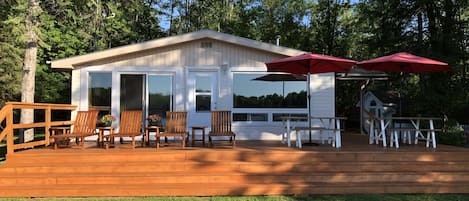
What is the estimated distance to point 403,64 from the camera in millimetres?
8094

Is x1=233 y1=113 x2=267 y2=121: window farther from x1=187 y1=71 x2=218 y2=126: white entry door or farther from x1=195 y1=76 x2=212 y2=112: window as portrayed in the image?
x1=195 y1=76 x2=212 y2=112: window

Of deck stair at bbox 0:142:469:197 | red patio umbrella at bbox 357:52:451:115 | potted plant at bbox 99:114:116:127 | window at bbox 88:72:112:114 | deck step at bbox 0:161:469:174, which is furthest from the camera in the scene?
window at bbox 88:72:112:114

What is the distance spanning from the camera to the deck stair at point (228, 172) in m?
5.91

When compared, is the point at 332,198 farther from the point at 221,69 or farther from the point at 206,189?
the point at 221,69

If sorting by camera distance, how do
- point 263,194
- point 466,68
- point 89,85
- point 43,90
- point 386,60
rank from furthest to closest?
point 43,90 < point 466,68 < point 89,85 < point 386,60 < point 263,194

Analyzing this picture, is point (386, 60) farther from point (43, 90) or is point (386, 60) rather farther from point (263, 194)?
point (43, 90)

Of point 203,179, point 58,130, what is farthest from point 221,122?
point 58,130

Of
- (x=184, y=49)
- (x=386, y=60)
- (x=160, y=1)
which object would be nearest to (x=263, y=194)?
(x=386, y=60)

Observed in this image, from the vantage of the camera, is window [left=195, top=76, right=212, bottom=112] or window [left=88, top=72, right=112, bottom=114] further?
window [left=195, top=76, right=212, bottom=112]

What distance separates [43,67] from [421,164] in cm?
1666

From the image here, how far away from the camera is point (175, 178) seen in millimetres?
6137

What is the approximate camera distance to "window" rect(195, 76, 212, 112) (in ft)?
31.9

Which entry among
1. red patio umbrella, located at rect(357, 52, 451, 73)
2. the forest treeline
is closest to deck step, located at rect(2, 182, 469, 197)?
red patio umbrella, located at rect(357, 52, 451, 73)

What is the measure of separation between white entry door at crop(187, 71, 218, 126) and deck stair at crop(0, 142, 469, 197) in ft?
8.52
